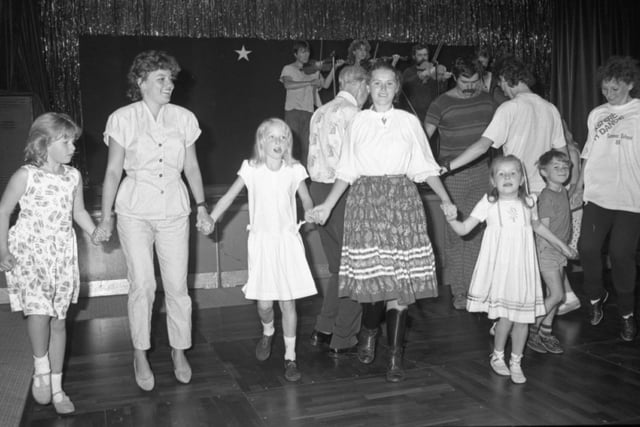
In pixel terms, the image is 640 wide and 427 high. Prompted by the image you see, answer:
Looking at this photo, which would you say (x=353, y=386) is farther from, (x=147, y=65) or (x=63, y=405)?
(x=147, y=65)

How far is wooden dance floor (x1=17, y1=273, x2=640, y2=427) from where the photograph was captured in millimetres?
2850

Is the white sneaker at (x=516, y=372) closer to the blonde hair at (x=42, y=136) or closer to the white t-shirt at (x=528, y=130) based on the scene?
the white t-shirt at (x=528, y=130)

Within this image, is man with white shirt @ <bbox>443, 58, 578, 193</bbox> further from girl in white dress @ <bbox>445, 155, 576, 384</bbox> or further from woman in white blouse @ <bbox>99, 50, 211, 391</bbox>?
woman in white blouse @ <bbox>99, 50, 211, 391</bbox>

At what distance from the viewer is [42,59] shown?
23.6ft

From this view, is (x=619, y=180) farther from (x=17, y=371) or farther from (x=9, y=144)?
(x=9, y=144)

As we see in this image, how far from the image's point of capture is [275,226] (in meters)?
3.37

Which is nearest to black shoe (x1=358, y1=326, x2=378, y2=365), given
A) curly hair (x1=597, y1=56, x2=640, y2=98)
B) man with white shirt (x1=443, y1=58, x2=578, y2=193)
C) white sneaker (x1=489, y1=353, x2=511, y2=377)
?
white sneaker (x1=489, y1=353, x2=511, y2=377)

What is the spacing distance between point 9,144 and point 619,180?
16.8 ft

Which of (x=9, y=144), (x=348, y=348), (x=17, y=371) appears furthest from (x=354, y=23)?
(x=17, y=371)

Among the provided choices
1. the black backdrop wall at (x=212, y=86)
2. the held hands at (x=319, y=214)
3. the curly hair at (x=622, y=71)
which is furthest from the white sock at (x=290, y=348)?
the black backdrop wall at (x=212, y=86)

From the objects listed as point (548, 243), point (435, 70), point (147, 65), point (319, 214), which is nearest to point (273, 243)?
point (319, 214)

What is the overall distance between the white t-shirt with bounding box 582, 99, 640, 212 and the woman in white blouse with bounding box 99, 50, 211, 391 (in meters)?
2.35

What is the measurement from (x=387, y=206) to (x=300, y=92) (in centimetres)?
446

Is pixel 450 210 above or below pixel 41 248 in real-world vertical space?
above
